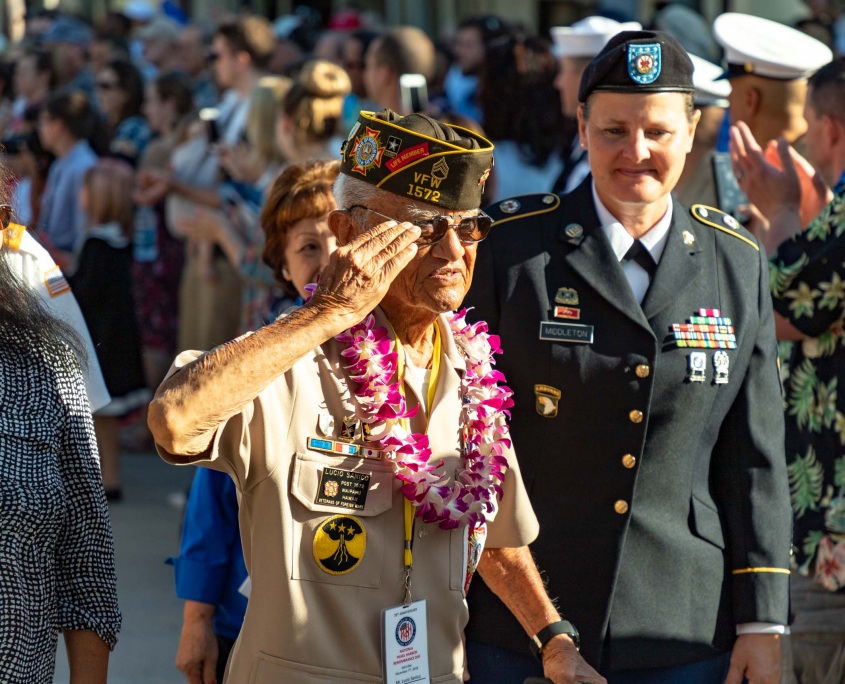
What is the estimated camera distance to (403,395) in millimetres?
2699

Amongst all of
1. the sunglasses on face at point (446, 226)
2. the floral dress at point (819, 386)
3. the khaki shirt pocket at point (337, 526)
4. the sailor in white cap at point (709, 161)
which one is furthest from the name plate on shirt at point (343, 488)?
the sailor in white cap at point (709, 161)

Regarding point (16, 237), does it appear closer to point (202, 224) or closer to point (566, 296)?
point (566, 296)

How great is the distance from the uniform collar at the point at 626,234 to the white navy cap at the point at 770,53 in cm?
187

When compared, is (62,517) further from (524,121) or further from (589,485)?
(524,121)

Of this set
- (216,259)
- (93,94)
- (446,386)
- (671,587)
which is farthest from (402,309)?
(93,94)

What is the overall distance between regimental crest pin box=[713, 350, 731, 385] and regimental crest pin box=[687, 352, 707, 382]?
0.09ft

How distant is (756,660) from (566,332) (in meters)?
0.90

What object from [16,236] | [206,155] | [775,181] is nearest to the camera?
[16,236]

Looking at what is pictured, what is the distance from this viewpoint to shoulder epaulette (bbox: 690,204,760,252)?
3.51 meters

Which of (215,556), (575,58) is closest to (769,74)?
(575,58)

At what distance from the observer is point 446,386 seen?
2.79 meters

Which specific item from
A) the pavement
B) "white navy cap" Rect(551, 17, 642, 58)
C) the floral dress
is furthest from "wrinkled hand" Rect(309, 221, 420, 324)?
the pavement

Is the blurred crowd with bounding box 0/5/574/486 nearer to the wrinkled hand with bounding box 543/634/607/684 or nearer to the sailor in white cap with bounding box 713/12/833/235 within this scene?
the sailor in white cap with bounding box 713/12/833/235

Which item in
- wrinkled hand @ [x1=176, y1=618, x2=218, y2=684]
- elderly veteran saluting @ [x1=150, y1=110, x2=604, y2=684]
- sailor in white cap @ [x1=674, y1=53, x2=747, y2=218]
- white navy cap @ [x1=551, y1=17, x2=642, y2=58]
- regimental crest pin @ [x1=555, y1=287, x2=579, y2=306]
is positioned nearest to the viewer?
elderly veteran saluting @ [x1=150, y1=110, x2=604, y2=684]
